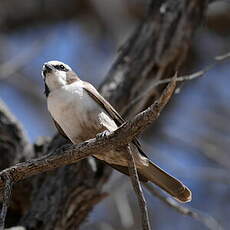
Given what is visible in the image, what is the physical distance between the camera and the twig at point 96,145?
7.03 feet

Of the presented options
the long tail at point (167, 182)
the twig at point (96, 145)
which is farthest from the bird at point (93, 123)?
the twig at point (96, 145)

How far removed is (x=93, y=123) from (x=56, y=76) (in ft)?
1.00

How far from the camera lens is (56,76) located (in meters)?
2.90

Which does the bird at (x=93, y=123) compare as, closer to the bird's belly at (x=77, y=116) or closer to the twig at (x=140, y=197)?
the bird's belly at (x=77, y=116)

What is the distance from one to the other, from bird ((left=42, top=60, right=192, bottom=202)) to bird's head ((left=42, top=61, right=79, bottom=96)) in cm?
2

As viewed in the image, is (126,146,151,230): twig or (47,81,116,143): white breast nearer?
(126,146,151,230): twig

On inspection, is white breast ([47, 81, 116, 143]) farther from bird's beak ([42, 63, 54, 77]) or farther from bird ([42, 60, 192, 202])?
bird's beak ([42, 63, 54, 77])

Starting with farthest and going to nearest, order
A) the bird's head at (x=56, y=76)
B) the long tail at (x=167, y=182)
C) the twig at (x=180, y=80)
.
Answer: the twig at (x=180, y=80), the bird's head at (x=56, y=76), the long tail at (x=167, y=182)

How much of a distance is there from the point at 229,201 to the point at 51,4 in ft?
7.44

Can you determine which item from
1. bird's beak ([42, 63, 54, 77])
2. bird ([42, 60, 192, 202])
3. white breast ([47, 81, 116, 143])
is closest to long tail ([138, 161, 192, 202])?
bird ([42, 60, 192, 202])

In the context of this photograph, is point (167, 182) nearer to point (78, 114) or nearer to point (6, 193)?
point (78, 114)

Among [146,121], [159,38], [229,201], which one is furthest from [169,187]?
[229,201]

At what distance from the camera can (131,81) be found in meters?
3.43

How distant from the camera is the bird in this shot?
2744mm
